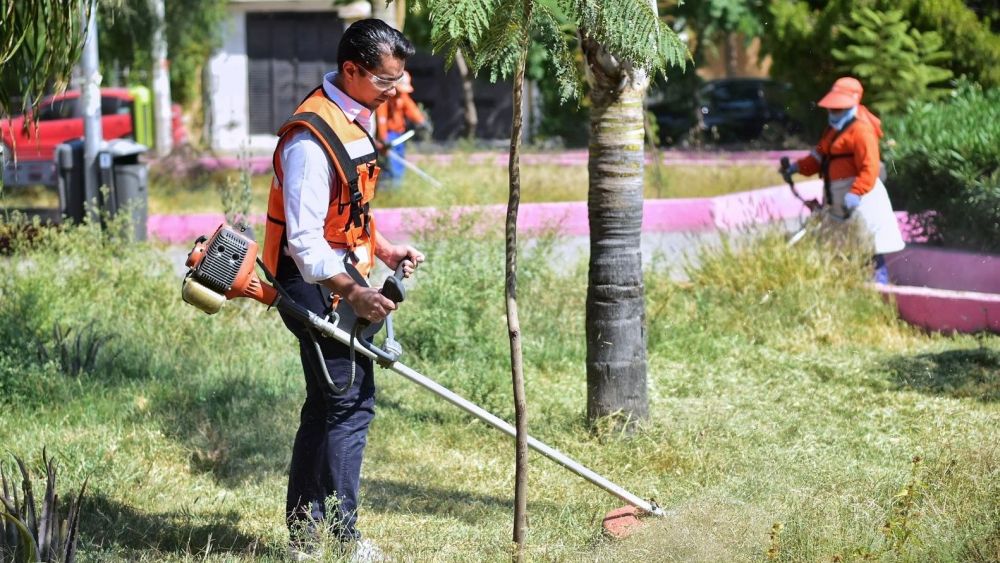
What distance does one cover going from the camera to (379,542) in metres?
4.63

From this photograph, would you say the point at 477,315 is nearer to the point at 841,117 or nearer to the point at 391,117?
the point at 841,117

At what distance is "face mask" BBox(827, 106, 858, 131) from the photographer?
878 cm

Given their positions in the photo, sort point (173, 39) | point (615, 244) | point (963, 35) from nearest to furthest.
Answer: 1. point (615, 244)
2. point (963, 35)
3. point (173, 39)

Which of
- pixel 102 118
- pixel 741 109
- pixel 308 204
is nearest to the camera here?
pixel 308 204

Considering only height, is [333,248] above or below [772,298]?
above

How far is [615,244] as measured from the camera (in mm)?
5641

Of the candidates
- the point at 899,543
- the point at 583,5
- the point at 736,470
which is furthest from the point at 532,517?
the point at 583,5

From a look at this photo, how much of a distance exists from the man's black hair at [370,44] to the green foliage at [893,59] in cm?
1378

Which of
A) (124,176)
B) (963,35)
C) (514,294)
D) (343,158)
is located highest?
(963,35)

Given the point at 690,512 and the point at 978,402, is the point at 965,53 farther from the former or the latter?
the point at 690,512

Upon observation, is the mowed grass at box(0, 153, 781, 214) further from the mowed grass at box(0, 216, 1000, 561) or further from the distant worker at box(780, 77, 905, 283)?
the mowed grass at box(0, 216, 1000, 561)

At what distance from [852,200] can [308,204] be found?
5.48 m

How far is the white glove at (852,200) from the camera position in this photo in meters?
8.50

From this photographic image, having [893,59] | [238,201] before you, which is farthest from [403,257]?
[893,59]
